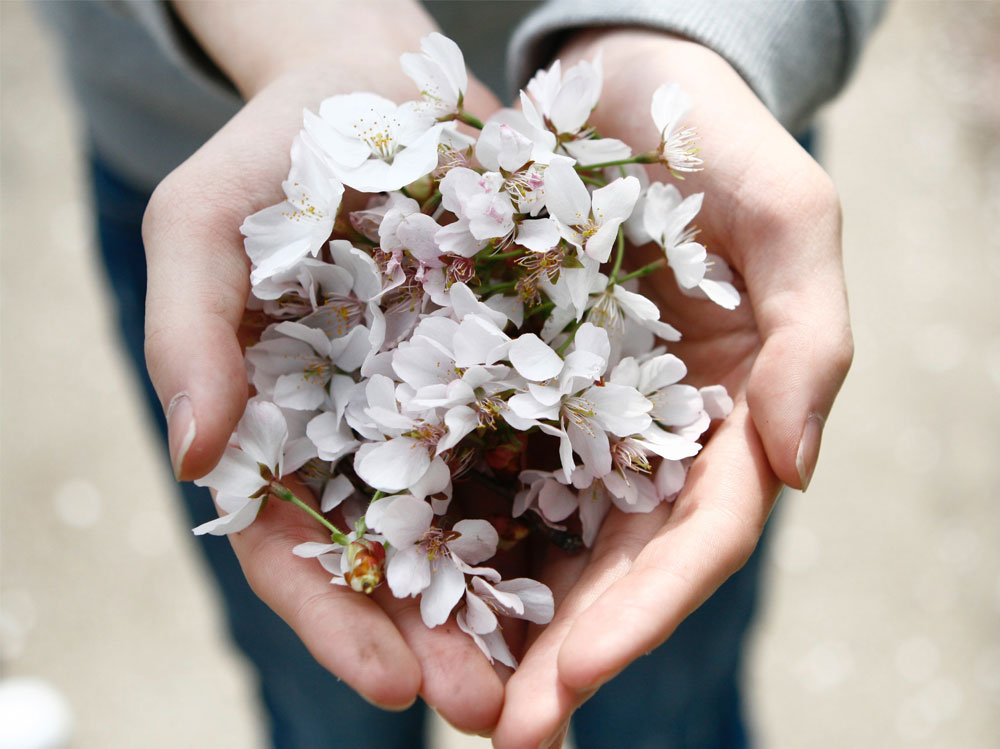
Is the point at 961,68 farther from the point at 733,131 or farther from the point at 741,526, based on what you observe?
the point at 741,526

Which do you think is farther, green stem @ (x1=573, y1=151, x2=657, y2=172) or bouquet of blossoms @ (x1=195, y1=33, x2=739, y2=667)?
green stem @ (x1=573, y1=151, x2=657, y2=172)

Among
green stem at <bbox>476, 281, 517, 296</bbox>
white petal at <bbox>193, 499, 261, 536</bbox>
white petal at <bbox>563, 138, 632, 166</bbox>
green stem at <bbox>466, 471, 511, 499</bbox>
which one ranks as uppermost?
white petal at <bbox>563, 138, 632, 166</bbox>

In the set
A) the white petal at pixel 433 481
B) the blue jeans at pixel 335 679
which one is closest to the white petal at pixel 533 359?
the white petal at pixel 433 481

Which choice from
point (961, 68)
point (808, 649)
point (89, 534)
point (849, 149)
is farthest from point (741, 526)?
point (961, 68)

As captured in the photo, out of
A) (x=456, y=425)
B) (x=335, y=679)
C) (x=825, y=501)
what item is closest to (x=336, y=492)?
(x=456, y=425)

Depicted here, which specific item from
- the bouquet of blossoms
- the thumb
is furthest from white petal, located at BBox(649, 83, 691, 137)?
the thumb

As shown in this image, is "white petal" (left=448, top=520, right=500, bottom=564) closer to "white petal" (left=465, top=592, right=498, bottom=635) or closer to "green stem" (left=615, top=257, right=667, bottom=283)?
"white petal" (left=465, top=592, right=498, bottom=635)

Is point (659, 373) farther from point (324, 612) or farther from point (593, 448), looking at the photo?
point (324, 612)

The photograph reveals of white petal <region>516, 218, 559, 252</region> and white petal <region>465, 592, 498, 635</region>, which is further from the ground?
white petal <region>516, 218, 559, 252</region>
